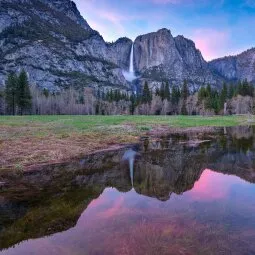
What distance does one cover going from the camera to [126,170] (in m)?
14.5

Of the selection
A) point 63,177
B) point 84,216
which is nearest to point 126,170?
point 63,177

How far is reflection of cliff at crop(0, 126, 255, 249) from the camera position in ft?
25.2

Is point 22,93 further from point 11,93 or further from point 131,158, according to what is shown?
point 131,158

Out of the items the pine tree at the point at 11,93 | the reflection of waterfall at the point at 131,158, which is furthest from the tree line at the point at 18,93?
the reflection of waterfall at the point at 131,158

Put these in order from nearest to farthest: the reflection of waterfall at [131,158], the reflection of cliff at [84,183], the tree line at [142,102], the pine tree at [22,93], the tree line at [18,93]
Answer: the reflection of cliff at [84,183] < the reflection of waterfall at [131,158] < the pine tree at [22,93] < the tree line at [18,93] < the tree line at [142,102]

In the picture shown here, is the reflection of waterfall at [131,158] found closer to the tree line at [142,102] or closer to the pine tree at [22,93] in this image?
the pine tree at [22,93]

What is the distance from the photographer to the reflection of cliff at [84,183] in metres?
7.69

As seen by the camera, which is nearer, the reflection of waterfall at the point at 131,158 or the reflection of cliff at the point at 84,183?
the reflection of cliff at the point at 84,183

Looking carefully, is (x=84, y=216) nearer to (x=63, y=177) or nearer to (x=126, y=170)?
(x=63, y=177)

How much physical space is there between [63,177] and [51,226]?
552cm

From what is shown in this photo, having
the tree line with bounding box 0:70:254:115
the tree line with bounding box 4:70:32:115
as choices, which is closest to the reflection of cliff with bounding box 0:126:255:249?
the tree line with bounding box 4:70:32:115

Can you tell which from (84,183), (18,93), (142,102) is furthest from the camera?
(142,102)

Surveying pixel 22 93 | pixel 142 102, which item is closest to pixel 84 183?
pixel 22 93

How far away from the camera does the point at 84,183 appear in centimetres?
1202
